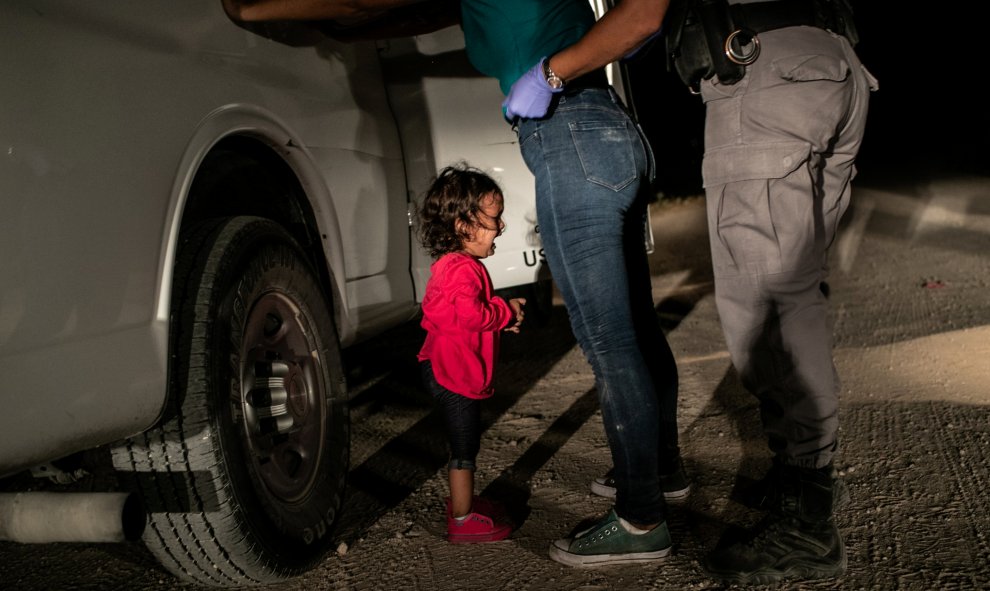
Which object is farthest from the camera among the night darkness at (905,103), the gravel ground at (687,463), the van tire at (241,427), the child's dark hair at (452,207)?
the night darkness at (905,103)

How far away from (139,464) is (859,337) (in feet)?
11.0

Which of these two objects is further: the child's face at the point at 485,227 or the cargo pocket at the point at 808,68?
the child's face at the point at 485,227

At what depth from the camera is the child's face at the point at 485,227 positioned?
2477 mm

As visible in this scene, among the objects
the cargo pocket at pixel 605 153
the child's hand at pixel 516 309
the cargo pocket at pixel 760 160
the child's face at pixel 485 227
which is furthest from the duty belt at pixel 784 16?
the child's hand at pixel 516 309

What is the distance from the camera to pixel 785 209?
212 centimetres

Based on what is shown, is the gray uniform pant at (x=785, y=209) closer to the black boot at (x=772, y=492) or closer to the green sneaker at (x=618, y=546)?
the black boot at (x=772, y=492)

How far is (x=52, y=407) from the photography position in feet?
5.19

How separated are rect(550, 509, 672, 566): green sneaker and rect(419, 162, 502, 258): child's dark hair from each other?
0.92m

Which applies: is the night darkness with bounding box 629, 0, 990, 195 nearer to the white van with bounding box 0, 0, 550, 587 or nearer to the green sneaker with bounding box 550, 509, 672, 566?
the white van with bounding box 0, 0, 550, 587

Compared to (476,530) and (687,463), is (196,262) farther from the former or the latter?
(687,463)

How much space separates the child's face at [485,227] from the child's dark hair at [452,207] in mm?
12

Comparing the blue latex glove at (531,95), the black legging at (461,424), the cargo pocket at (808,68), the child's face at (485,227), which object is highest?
the blue latex glove at (531,95)

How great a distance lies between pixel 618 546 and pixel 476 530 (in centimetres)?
45

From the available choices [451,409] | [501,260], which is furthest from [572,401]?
[451,409]
